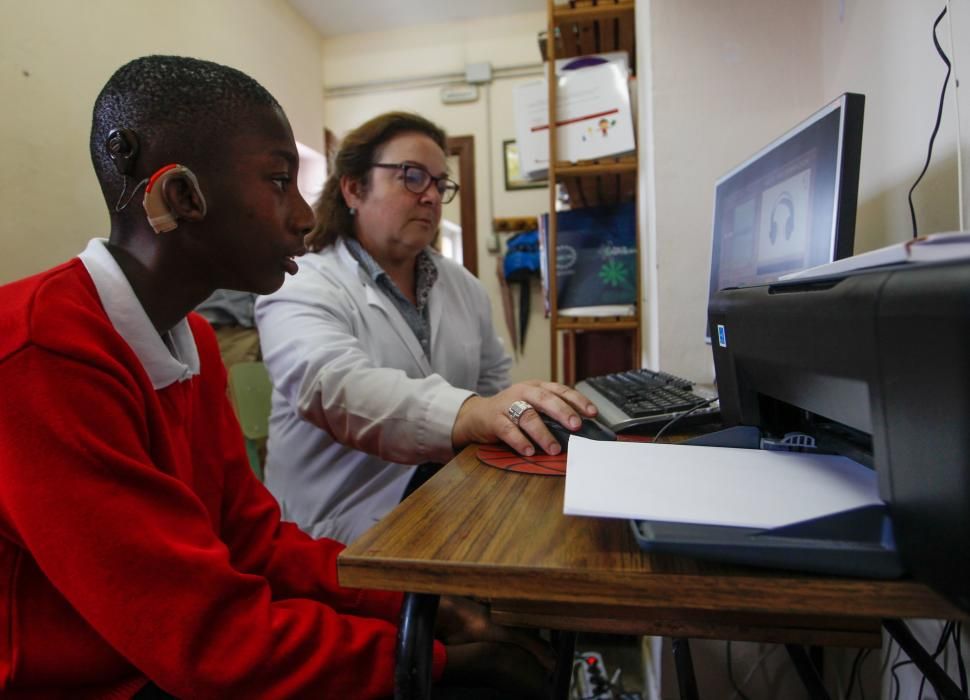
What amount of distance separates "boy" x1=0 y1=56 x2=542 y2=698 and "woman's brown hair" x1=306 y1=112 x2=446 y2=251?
25.2 inches

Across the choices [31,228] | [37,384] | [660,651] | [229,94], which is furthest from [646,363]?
[31,228]

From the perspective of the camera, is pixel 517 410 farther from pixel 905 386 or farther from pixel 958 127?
pixel 958 127

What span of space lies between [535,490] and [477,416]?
24 cm

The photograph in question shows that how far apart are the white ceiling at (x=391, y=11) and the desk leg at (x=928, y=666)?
3560 mm

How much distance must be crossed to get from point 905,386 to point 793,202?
581 millimetres

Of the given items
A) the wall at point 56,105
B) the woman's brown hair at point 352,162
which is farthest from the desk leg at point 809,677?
the wall at point 56,105

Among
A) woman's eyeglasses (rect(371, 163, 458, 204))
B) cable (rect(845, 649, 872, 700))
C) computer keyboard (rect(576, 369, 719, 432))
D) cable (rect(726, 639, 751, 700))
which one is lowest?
cable (rect(726, 639, 751, 700))

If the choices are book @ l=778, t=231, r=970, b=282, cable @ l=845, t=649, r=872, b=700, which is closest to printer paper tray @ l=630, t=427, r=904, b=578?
book @ l=778, t=231, r=970, b=282

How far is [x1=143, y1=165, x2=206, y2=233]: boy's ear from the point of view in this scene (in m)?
0.62

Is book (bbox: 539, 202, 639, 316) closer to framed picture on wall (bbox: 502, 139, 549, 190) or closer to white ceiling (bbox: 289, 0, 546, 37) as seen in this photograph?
framed picture on wall (bbox: 502, 139, 549, 190)

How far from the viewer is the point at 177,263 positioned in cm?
67

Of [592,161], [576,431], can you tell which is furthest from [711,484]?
[592,161]

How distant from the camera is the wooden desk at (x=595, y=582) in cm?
33

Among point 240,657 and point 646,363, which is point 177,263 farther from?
point 646,363
